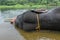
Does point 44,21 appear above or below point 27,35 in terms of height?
above

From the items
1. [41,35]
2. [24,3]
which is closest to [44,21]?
[41,35]

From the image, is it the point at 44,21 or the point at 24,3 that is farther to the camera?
the point at 24,3

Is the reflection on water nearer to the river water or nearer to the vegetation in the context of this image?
the river water

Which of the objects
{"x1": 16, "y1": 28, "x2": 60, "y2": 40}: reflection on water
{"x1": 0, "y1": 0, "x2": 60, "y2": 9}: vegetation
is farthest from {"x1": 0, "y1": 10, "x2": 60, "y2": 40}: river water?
{"x1": 0, "y1": 0, "x2": 60, "y2": 9}: vegetation

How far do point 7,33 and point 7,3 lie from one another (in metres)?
2.46

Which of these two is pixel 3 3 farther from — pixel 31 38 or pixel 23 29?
pixel 31 38

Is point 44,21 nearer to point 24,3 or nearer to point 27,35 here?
point 27,35

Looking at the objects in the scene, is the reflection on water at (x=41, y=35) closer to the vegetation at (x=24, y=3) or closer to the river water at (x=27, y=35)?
the river water at (x=27, y=35)

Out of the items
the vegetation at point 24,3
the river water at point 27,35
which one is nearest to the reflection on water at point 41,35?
the river water at point 27,35

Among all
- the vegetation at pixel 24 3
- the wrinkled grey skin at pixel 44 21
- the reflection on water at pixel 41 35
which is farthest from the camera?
the vegetation at pixel 24 3

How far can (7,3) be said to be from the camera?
153 inches

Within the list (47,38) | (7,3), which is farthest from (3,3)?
(47,38)

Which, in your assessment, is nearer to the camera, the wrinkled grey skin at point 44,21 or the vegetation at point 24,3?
the wrinkled grey skin at point 44,21

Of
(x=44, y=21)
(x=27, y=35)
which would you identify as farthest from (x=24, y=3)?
(x=27, y=35)
